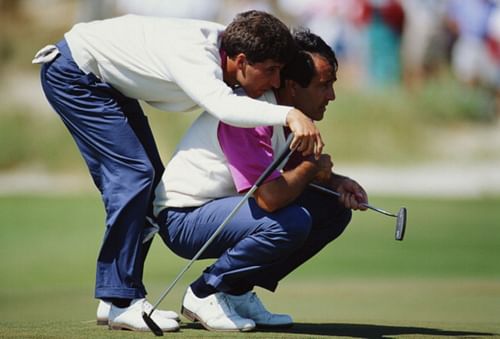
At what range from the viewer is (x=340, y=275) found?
10.4 m

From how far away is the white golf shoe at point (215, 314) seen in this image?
5.65 m

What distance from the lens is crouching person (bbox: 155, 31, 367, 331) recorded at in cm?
548

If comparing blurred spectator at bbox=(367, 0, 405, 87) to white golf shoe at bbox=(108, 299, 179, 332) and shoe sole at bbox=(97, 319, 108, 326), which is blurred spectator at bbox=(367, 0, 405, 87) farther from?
white golf shoe at bbox=(108, 299, 179, 332)

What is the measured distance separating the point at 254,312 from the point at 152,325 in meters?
0.61

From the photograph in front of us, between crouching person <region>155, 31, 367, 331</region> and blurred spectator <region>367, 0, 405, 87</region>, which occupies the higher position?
blurred spectator <region>367, 0, 405, 87</region>

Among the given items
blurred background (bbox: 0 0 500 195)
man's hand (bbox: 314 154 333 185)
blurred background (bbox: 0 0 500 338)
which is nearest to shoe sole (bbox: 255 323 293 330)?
man's hand (bbox: 314 154 333 185)

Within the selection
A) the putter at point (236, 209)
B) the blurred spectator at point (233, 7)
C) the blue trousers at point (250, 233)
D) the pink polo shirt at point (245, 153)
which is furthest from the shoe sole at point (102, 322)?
the blurred spectator at point (233, 7)

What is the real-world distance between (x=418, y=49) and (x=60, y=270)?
11187 mm

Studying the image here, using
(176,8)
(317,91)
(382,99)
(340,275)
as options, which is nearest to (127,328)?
(317,91)

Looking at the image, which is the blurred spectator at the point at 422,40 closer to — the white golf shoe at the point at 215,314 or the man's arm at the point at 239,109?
the white golf shoe at the point at 215,314

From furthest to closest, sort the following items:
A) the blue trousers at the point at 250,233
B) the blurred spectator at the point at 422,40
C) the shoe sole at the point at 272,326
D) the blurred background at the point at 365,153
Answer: the blurred spectator at the point at 422,40
the blurred background at the point at 365,153
the shoe sole at the point at 272,326
the blue trousers at the point at 250,233

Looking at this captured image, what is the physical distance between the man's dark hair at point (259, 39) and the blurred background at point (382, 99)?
11971 millimetres

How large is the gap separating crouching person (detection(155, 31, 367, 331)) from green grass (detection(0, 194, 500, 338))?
25 centimetres

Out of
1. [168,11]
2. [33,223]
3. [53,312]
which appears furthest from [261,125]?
[168,11]
